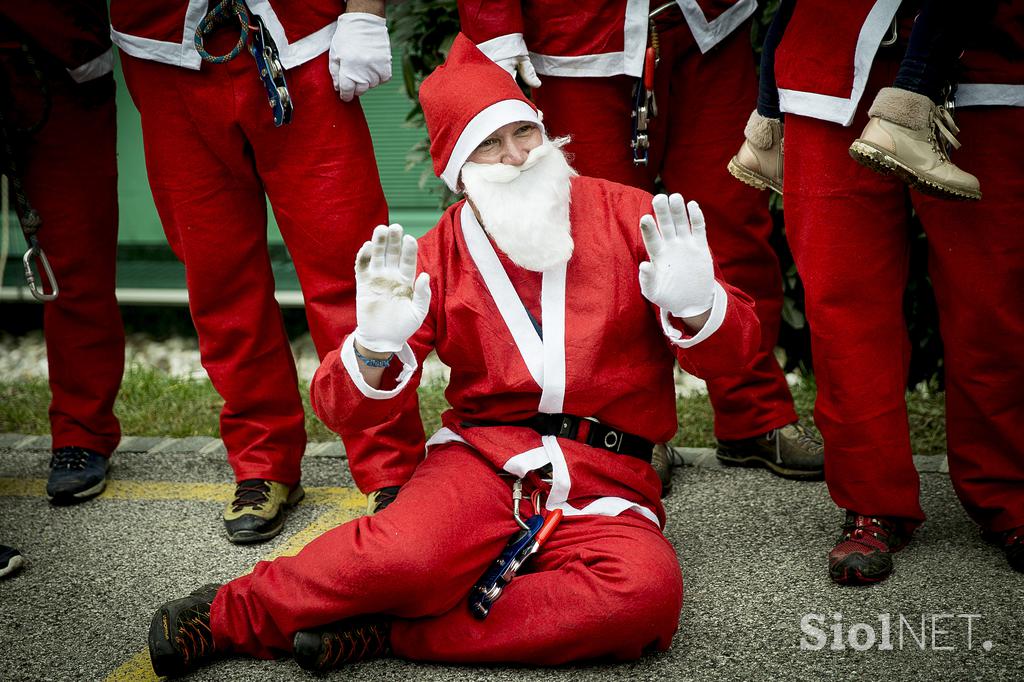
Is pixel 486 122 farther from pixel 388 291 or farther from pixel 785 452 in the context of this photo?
pixel 785 452

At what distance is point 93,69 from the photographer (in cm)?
342

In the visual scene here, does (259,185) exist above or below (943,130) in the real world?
below

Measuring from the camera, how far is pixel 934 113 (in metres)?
2.35

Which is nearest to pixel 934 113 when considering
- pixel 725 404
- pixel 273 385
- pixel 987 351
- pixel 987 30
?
pixel 987 30

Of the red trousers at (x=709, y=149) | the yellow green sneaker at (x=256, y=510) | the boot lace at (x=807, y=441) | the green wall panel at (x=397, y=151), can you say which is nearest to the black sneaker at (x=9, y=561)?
the yellow green sneaker at (x=256, y=510)

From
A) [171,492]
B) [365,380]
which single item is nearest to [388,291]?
[365,380]

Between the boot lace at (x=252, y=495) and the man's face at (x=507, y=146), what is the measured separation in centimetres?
127

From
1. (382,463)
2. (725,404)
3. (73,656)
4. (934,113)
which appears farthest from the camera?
(725,404)

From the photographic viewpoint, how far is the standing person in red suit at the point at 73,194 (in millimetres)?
3377

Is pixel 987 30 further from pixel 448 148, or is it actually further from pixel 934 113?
pixel 448 148

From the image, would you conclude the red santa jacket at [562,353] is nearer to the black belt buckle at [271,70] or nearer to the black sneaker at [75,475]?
the black belt buckle at [271,70]

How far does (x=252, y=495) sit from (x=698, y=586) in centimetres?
136

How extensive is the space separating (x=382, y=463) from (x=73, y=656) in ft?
3.11

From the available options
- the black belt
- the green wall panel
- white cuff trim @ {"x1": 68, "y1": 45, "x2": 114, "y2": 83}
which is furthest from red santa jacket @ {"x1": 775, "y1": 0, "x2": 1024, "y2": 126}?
the green wall panel
